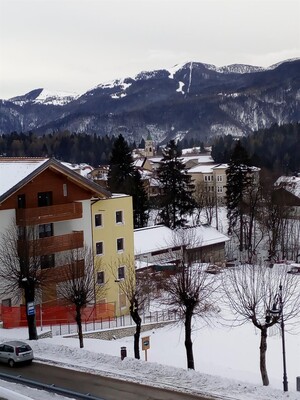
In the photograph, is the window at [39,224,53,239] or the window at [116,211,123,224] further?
the window at [116,211,123,224]

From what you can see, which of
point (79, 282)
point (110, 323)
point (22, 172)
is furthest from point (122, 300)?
point (22, 172)

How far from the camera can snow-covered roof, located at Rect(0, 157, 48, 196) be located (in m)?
39.9

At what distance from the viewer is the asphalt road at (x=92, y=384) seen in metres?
21.5

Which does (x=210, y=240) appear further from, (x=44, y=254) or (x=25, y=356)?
(x=25, y=356)

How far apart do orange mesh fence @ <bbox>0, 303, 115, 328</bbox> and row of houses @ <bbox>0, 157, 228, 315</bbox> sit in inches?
53.3

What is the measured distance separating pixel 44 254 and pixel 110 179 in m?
41.1

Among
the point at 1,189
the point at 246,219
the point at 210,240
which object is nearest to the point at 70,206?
the point at 1,189

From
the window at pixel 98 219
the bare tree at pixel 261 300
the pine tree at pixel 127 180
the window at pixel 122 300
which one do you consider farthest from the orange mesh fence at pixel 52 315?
the pine tree at pixel 127 180

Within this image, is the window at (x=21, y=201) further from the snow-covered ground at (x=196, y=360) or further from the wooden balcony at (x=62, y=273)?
the snow-covered ground at (x=196, y=360)

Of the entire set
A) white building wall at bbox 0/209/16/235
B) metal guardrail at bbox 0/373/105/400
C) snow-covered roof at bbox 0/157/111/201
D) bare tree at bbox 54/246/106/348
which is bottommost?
metal guardrail at bbox 0/373/105/400

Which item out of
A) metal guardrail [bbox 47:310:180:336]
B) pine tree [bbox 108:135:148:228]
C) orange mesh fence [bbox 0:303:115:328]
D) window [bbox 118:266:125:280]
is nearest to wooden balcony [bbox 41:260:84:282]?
orange mesh fence [bbox 0:303:115:328]

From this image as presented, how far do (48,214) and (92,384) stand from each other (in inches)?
760

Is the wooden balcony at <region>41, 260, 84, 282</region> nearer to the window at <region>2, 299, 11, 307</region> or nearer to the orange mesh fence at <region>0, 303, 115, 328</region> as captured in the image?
the orange mesh fence at <region>0, 303, 115, 328</region>

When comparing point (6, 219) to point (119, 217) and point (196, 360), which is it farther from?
point (196, 360)
